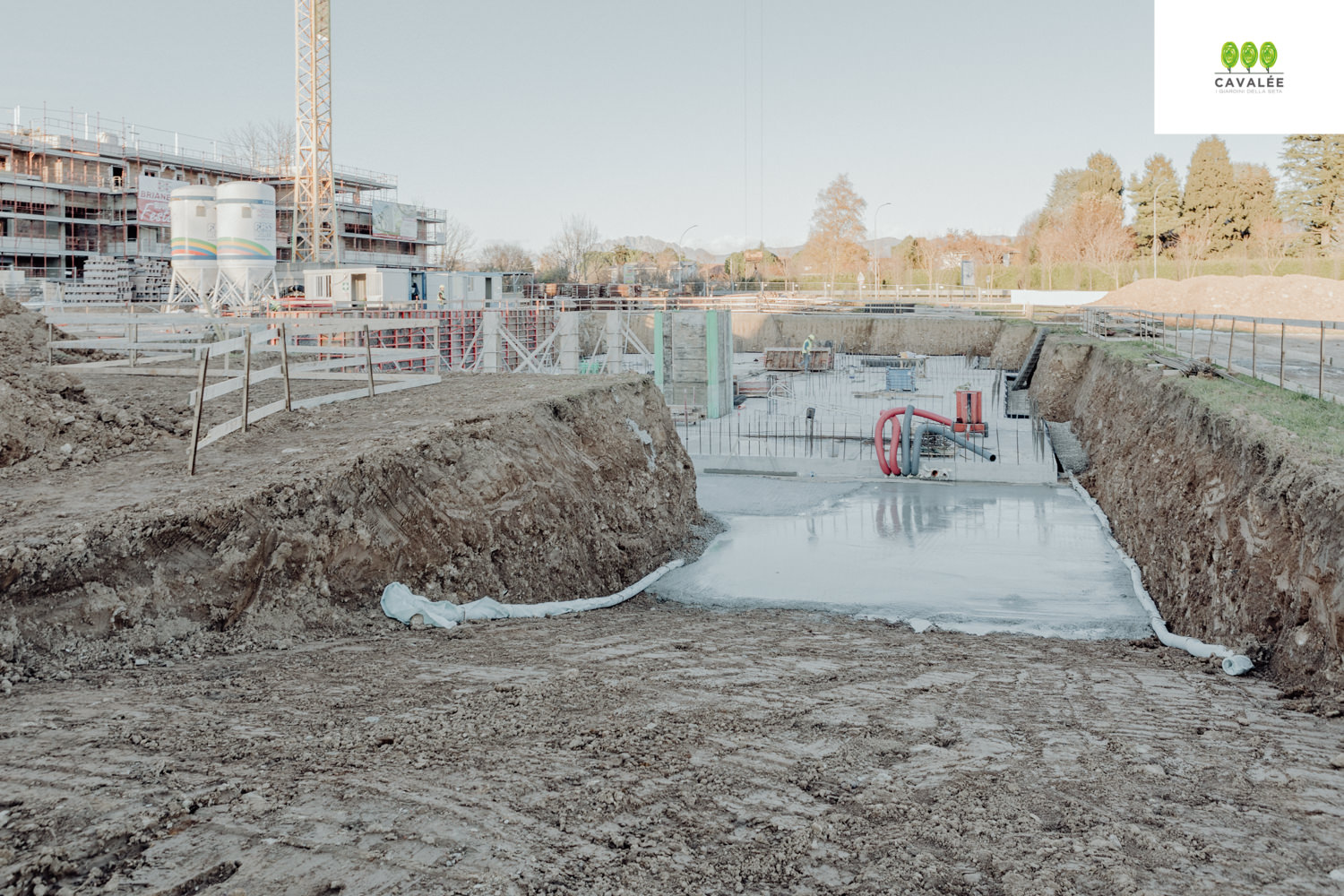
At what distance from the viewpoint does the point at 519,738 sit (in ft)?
17.2

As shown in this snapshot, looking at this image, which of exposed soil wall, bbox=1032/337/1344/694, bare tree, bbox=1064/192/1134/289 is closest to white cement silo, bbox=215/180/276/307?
exposed soil wall, bbox=1032/337/1344/694

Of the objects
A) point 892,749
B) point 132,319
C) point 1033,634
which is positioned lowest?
point 1033,634

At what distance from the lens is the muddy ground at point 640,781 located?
3.84 m

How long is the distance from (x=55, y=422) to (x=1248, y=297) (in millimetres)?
46489

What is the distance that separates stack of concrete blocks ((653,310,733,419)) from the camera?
95.5 ft

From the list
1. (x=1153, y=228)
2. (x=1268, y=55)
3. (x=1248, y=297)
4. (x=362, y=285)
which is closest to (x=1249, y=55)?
(x=1268, y=55)

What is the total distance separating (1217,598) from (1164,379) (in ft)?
29.2

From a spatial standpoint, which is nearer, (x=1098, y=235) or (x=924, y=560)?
(x=924, y=560)

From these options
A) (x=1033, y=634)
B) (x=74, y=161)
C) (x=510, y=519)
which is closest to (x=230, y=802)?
(x=510, y=519)

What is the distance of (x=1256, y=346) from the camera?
81.4 feet

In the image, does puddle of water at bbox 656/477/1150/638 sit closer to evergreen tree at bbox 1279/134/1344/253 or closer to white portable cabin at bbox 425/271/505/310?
white portable cabin at bbox 425/271/505/310

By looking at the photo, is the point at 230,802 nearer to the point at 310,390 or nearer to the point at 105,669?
the point at 105,669

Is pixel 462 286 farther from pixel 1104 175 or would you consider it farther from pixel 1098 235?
pixel 1104 175

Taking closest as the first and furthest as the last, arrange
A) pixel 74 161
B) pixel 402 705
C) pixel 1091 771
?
1. pixel 1091 771
2. pixel 402 705
3. pixel 74 161
